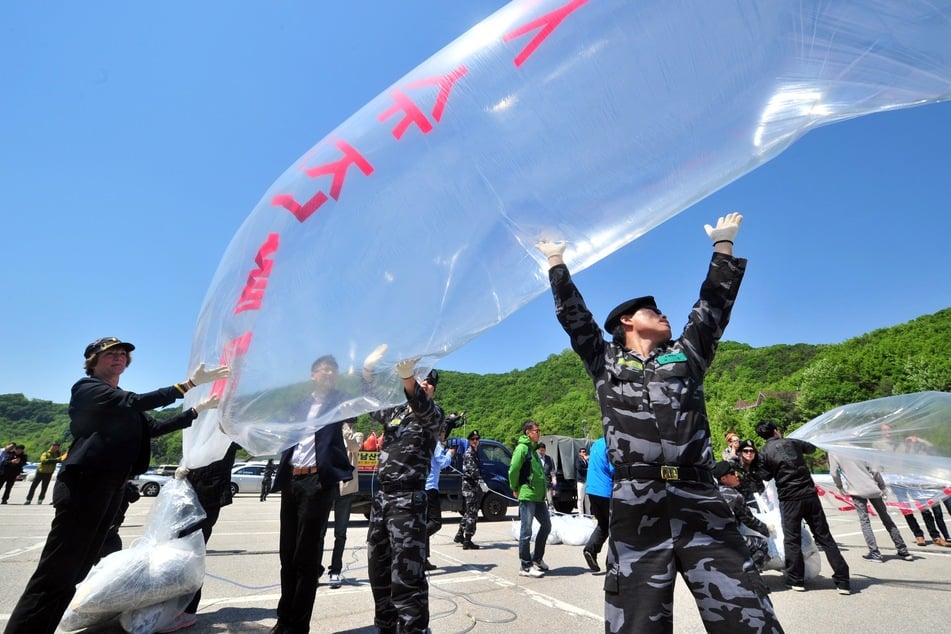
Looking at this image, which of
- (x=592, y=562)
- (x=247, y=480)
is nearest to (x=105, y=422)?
(x=592, y=562)

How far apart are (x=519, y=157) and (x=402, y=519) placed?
2209mm

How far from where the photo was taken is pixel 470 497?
7891mm

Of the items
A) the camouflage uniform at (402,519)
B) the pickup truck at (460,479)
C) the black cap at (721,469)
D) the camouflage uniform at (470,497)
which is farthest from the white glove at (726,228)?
the pickup truck at (460,479)

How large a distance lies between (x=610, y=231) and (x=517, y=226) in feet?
1.38

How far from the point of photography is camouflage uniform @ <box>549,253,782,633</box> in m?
1.80

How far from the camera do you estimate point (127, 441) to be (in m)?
2.94

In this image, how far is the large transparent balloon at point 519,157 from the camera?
202 centimetres

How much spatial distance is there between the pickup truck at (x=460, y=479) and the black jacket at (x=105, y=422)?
6950mm

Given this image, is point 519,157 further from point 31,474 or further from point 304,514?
point 31,474

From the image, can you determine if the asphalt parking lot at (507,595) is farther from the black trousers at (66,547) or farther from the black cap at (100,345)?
the black cap at (100,345)

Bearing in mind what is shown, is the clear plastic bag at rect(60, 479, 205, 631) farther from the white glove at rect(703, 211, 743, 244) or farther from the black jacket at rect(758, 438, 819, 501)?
the black jacket at rect(758, 438, 819, 501)

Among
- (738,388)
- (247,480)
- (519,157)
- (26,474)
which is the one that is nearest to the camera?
(519,157)

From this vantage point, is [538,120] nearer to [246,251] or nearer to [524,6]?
[524,6]

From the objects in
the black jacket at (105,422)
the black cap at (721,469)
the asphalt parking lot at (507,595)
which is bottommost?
the asphalt parking lot at (507,595)
